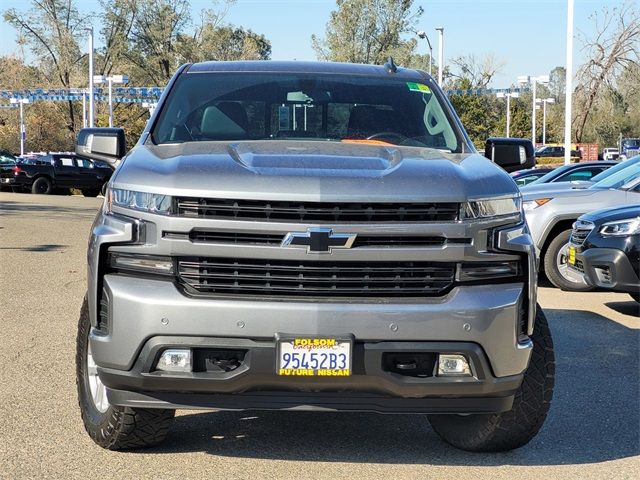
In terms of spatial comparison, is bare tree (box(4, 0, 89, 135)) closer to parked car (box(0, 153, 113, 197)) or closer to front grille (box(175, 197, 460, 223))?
parked car (box(0, 153, 113, 197))

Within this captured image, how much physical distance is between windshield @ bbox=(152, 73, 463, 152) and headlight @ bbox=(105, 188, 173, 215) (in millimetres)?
1014

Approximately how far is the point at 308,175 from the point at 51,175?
108 feet

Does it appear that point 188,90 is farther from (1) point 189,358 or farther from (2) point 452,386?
(2) point 452,386

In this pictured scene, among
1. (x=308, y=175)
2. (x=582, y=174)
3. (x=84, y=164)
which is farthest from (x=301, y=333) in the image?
(x=84, y=164)

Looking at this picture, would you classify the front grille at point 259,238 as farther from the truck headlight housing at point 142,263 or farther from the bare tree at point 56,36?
the bare tree at point 56,36

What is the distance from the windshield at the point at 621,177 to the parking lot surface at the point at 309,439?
4.66m

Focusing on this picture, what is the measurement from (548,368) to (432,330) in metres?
0.95

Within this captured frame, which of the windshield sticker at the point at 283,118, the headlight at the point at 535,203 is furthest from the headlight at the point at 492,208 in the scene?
the headlight at the point at 535,203

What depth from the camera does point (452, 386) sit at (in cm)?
421

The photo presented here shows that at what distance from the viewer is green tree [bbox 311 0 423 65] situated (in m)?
74.6

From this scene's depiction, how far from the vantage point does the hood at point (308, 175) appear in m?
4.19

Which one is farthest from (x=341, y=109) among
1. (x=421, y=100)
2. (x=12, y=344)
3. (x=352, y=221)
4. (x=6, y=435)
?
(x=12, y=344)

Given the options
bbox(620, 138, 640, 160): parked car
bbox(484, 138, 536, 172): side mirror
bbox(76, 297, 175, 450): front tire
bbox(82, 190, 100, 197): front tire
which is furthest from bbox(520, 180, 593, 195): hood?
bbox(82, 190, 100, 197): front tire

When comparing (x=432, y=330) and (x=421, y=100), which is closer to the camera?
(x=432, y=330)
